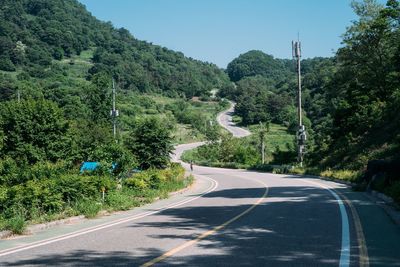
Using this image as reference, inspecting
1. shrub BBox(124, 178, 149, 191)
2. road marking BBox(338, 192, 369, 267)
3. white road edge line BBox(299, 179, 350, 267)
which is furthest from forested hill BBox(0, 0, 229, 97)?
road marking BBox(338, 192, 369, 267)

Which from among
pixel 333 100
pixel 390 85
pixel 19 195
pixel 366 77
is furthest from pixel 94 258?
pixel 333 100

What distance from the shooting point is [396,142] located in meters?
34.4

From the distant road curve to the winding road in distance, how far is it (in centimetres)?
10123

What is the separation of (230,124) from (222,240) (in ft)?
441

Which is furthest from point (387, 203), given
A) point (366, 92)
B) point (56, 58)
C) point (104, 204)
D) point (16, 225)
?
point (56, 58)

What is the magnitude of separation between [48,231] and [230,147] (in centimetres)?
6658

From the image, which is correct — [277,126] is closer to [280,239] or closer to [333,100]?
[333,100]

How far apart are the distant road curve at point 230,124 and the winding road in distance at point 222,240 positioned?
101 metres

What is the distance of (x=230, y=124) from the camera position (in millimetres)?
143500

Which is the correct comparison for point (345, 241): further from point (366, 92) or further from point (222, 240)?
point (366, 92)

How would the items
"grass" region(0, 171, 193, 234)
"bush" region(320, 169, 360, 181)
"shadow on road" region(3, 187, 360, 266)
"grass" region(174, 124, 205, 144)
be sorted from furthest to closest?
"grass" region(174, 124, 205, 144), "bush" region(320, 169, 360, 181), "grass" region(0, 171, 193, 234), "shadow on road" region(3, 187, 360, 266)

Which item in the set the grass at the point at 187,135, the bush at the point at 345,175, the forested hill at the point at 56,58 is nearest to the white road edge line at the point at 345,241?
the bush at the point at 345,175

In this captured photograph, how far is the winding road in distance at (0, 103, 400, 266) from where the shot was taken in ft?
25.0

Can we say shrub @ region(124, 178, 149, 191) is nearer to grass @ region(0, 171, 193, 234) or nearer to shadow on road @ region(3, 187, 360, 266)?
grass @ region(0, 171, 193, 234)
